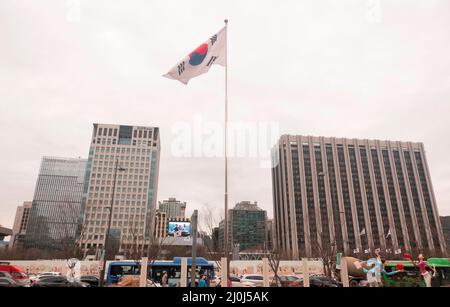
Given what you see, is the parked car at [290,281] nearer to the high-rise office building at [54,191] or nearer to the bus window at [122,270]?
the bus window at [122,270]

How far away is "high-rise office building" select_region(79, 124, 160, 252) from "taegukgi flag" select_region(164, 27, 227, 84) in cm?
11706

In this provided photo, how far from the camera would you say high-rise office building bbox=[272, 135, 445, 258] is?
12331 cm

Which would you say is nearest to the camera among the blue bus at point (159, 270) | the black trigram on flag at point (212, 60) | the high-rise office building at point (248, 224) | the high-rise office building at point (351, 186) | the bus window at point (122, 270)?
the black trigram on flag at point (212, 60)

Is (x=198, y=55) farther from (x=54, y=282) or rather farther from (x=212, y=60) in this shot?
(x=54, y=282)

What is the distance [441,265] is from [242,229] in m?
147

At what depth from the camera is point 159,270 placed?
30016 millimetres

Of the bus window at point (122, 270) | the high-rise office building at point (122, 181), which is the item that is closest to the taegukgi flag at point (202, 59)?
the bus window at point (122, 270)

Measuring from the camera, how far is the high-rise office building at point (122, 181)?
407 feet

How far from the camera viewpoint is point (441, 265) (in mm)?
26172

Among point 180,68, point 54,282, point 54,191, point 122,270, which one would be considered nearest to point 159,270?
point 122,270

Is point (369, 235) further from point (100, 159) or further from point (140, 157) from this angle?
point (100, 159)

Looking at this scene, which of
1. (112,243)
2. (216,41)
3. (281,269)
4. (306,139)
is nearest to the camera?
(216,41)

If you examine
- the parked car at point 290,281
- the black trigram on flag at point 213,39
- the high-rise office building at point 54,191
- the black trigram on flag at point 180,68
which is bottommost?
the parked car at point 290,281
